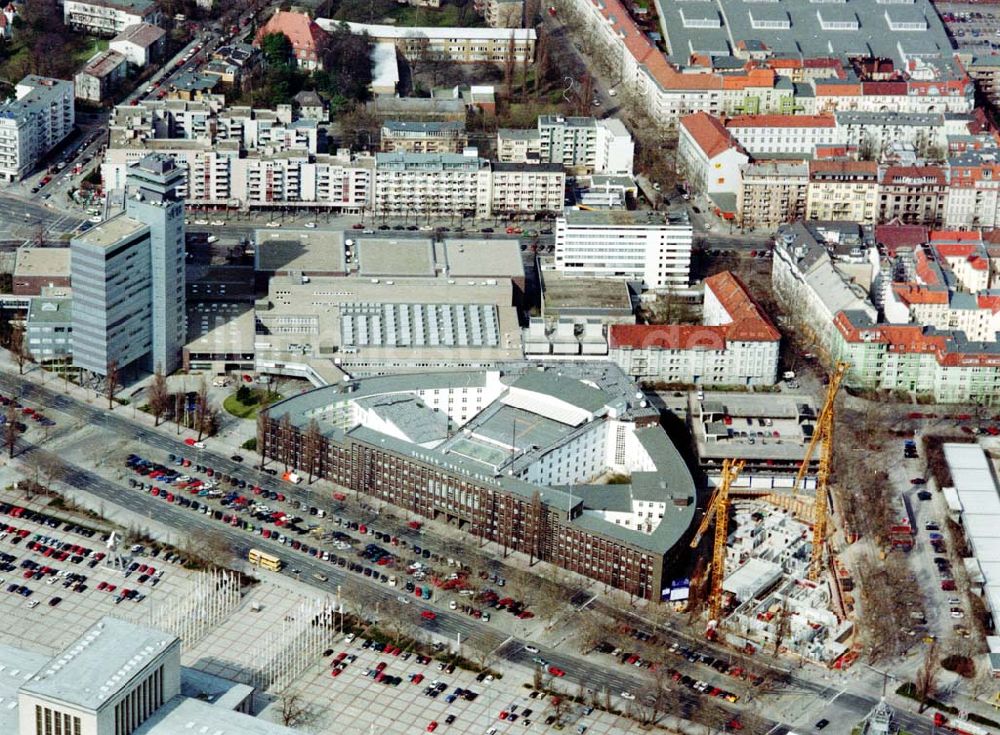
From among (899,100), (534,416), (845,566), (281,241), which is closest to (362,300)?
(281,241)

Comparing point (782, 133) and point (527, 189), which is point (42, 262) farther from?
point (782, 133)

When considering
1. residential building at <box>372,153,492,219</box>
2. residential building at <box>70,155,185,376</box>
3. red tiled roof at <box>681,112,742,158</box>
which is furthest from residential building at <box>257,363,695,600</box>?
red tiled roof at <box>681,112,742,158</box>

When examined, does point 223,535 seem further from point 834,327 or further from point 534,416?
point 834,327

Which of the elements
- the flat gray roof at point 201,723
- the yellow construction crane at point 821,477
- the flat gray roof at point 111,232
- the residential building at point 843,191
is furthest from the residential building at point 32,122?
the flat gray roof at point 201,723

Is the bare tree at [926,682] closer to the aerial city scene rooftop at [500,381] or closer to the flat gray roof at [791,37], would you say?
the aerial city scene rooftop at [500,381]

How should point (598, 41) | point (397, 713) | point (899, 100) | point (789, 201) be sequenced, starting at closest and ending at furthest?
point (397, 713)
point (789, 201)
point (899, 100)
point (598, 41)

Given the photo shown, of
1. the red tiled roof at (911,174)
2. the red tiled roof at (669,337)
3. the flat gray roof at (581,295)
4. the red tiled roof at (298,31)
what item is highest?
the red tiled roof at (298,31)
